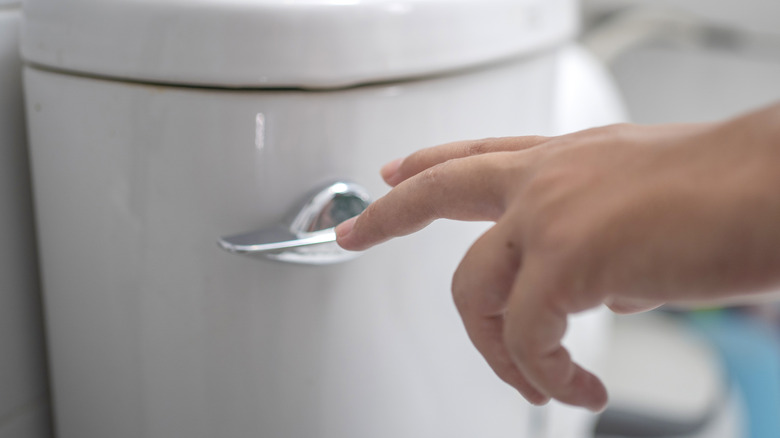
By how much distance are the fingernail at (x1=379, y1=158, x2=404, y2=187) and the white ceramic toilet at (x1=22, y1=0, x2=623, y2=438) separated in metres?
0.02

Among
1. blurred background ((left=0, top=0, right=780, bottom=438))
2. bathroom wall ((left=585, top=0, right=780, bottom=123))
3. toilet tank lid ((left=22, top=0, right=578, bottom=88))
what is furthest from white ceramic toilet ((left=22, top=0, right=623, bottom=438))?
bathroom wall ((left=585, top=0, right=780, bottom=123))

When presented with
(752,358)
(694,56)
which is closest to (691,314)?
(752,358)

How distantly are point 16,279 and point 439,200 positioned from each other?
219 mm

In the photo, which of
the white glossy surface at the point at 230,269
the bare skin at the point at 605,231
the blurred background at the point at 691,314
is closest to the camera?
the bare skin at the point at 605,231

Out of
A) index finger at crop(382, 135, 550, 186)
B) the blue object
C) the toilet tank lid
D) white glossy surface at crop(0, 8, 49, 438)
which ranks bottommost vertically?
the blue object

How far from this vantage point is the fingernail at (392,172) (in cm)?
→ 25

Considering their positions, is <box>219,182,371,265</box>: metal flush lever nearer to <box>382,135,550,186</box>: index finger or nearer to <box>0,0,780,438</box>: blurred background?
<box>382,135,550,186</box>: index finger

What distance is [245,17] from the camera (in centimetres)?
24

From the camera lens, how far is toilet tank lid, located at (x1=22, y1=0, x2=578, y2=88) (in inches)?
9.5

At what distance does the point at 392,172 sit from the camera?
0.25 meters

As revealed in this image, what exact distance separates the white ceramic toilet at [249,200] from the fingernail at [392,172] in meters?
0.02

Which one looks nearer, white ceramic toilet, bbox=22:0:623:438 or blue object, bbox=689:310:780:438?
white ceramic toilet, bbox=22:0:623:438

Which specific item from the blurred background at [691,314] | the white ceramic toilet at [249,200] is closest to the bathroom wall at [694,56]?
the blurred background at [691,314]

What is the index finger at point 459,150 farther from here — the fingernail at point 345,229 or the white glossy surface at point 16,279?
the white glossy surface at point 16,279
